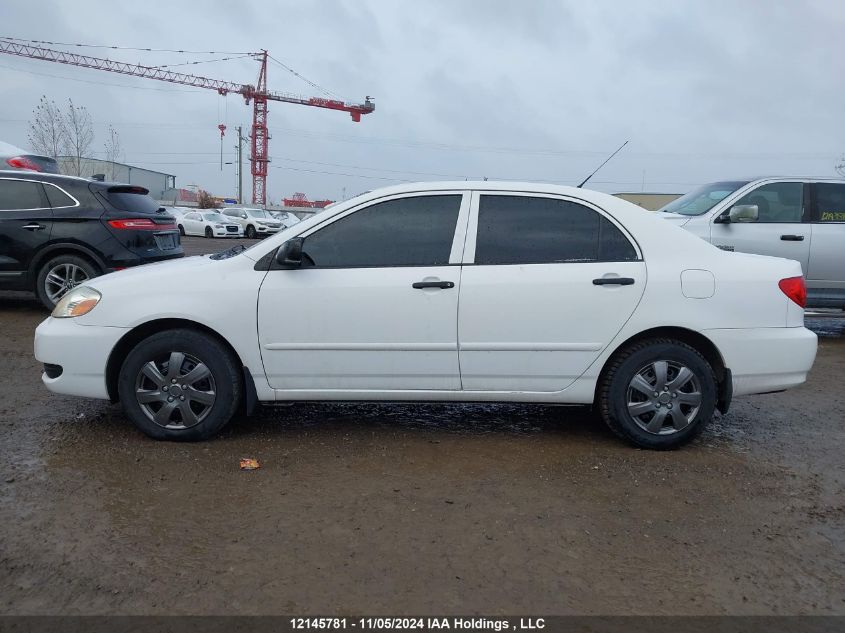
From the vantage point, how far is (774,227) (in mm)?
8117

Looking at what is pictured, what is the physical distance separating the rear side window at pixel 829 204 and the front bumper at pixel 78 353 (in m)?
7.67

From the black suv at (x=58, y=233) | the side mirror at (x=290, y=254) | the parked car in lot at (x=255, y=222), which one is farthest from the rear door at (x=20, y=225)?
the parked car in lot at (x=255, y=222)

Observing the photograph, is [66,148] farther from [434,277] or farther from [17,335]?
[434,277]

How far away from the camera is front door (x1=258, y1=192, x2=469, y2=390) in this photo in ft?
13.4

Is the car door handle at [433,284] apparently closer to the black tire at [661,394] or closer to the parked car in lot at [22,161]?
the black tire at [661,394]

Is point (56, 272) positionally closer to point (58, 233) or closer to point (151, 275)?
point (58, 233)

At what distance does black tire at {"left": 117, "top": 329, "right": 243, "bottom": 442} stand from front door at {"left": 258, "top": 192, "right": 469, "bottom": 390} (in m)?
0.28

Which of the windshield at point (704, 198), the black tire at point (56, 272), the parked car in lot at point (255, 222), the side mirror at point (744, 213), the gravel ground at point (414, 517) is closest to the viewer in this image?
the gravel ground at point (414, 517)

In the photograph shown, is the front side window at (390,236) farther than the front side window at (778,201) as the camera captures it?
No

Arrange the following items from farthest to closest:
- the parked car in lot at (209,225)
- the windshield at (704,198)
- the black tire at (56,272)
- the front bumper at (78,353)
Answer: the parked car in lot at (209,225), the windshield at (704,198), the black tire at (56,272), the front bumper at (78,353)

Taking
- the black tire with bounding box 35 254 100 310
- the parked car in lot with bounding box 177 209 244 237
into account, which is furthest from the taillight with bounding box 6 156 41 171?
the parked car in lot with bounding box 177 209 244 237

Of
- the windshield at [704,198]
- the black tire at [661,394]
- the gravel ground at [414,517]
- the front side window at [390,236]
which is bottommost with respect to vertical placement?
the gravel ground at [414,517]

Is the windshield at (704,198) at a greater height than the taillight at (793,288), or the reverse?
the windshield at (704,198)

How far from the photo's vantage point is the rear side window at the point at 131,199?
8.38 m
